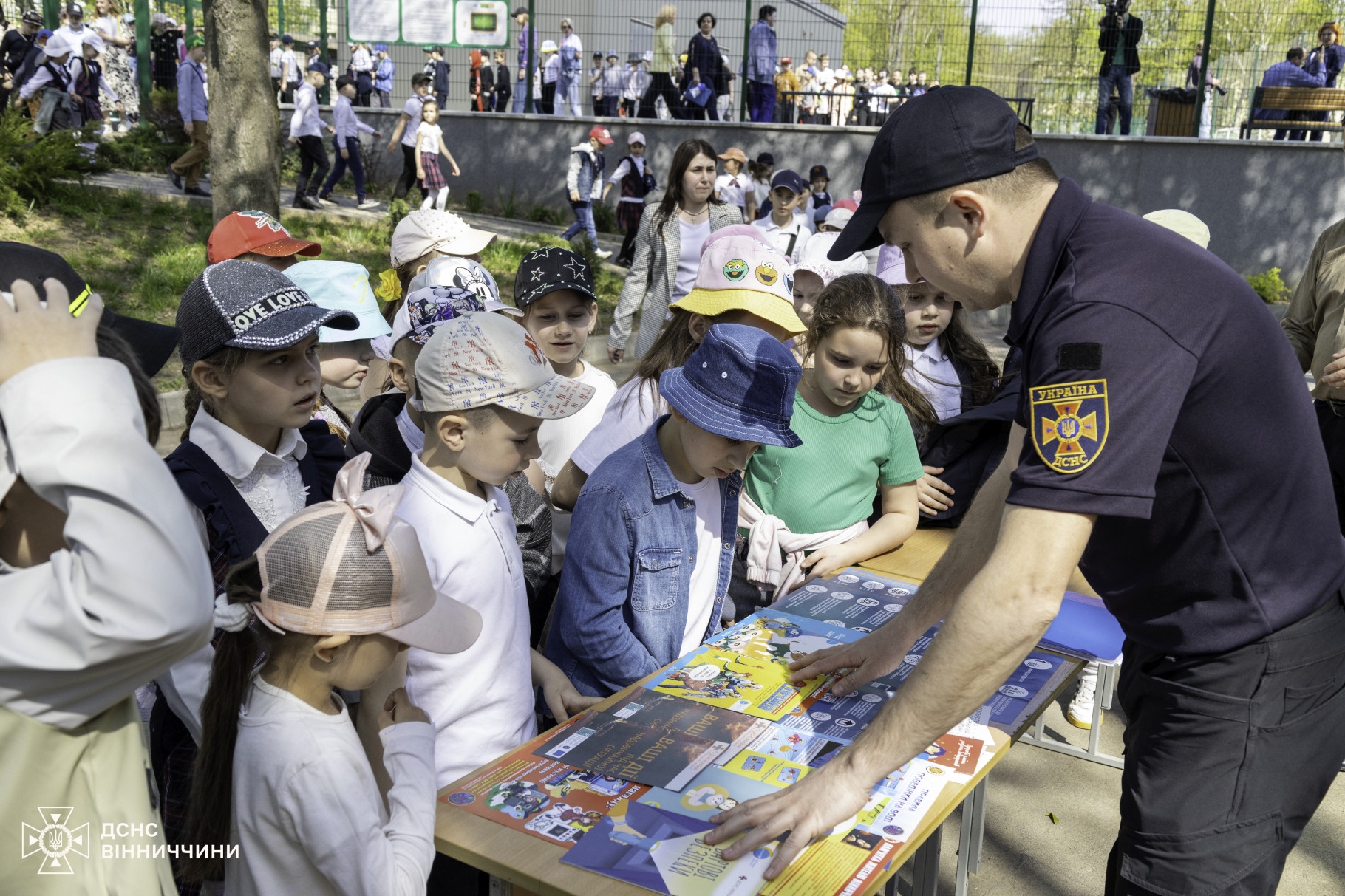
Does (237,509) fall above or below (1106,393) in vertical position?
below

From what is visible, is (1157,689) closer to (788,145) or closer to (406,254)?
(406,254)

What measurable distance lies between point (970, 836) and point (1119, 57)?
1386 cm

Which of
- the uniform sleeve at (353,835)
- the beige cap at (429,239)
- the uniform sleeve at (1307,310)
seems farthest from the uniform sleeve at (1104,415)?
the beige cap at (429,239)

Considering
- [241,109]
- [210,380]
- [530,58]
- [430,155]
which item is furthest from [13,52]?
[210,380]

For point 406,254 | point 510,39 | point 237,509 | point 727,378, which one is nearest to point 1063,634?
point 727,378

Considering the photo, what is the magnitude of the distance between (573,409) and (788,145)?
14.3 metres

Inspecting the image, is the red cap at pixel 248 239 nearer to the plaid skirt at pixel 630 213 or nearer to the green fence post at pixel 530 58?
the plaid skirt at pixel 630 213

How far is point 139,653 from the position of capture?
1188mm

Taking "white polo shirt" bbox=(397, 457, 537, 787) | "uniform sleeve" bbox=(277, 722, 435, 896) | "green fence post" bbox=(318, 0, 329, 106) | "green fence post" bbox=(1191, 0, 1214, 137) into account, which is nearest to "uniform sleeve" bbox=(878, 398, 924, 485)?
"white polo shirt" bbox=(397, 457, 537, 787)

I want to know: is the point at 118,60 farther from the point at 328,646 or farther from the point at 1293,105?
the point at 328,646

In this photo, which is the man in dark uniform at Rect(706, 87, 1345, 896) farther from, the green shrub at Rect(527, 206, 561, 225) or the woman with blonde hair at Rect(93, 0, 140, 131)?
the woman with blonde hair at Rect(93, 0, 140, 131)

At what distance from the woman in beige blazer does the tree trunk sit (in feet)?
10.4

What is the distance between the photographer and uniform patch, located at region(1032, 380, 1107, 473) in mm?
1581

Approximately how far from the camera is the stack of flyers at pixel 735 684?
222 cm
